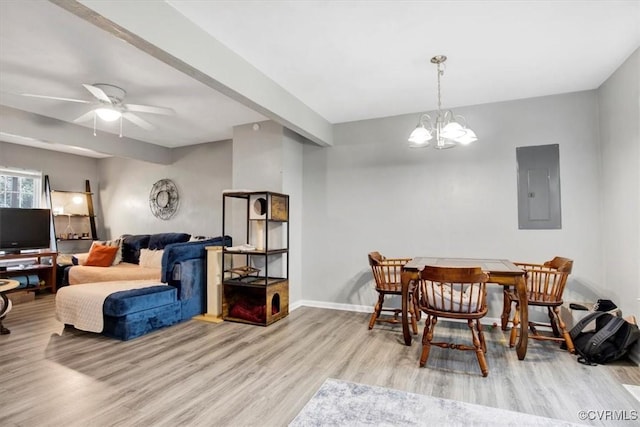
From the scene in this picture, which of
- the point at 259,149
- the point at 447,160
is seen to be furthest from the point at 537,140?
the point at 259,149

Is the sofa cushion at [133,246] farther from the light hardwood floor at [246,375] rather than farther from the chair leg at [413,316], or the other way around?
the chair leg at [413,316]

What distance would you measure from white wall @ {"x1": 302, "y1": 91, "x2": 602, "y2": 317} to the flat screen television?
186 inches

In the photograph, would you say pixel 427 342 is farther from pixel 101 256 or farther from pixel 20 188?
pixel 20 188

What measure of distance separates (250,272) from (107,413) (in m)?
2.18

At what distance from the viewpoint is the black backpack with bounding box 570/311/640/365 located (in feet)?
8.40

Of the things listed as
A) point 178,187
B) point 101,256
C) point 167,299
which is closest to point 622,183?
point 167,299

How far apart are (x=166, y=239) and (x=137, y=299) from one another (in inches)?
83.0

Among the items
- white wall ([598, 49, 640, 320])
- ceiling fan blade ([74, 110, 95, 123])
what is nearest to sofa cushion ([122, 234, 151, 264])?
ceiling fan blade ([74, 110, 95, 123])

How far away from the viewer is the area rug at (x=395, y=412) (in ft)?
6.09

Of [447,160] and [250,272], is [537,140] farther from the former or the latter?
[250,272]

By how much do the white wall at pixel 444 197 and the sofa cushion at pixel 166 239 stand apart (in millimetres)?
2137

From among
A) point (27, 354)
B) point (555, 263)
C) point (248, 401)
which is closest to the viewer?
point (248, 401)

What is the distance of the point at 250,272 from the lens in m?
4.05

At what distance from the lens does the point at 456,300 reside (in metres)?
2.53
